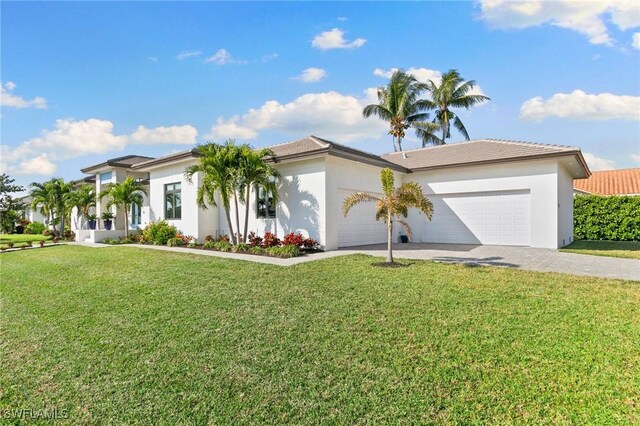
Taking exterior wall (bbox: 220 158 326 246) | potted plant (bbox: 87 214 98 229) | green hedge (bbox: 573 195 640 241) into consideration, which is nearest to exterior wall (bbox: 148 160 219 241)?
exterior wall (bbox: 220 158 326 246)

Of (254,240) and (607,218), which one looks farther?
(607,218)

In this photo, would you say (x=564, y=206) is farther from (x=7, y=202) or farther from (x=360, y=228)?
(x=7, y=202)

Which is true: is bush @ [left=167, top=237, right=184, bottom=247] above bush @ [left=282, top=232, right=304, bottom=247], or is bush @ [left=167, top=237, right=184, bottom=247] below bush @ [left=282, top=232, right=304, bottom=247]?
below

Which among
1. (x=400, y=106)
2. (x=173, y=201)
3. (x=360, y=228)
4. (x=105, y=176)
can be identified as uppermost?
(x=400, y=106)

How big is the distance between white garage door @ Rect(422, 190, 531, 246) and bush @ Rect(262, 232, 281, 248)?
799 centimetres

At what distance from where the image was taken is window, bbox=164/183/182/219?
17.7 meters

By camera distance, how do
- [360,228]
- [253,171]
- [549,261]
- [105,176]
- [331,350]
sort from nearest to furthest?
[331,350]
[549,261]
[253,171]
[360,228]
[105,176]

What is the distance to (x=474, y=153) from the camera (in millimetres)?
16797

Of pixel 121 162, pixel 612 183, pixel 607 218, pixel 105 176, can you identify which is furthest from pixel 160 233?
pixel 612 183

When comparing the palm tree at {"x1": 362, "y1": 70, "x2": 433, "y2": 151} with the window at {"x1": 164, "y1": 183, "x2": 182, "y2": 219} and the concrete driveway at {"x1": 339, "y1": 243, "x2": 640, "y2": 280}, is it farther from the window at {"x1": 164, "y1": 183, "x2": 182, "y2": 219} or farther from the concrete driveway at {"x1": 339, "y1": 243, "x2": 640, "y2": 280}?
the concrete driveway at {"x1": 339, "y1": 243, "x2": 640, "y2": 280}

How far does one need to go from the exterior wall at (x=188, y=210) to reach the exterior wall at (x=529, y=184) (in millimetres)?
11353

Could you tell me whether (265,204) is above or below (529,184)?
below

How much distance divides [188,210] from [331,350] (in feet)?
45.9

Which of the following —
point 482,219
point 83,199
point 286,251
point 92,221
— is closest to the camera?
point 286,251
